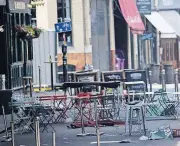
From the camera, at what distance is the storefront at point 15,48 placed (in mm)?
24844

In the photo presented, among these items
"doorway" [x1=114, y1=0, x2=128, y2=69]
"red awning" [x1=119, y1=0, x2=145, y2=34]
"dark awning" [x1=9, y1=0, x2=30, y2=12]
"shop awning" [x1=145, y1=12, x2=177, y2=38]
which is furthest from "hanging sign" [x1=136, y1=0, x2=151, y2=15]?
"dark awning" [x1=9, y1=0, x2=30, y2=12]

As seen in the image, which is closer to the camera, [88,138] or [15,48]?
[88,138]

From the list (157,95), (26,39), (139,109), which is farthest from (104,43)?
(139,109)

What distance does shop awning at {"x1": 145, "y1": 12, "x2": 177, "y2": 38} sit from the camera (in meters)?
51.9

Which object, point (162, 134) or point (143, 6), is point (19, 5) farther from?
point (143, 6)

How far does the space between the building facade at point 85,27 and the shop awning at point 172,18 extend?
11.5 m

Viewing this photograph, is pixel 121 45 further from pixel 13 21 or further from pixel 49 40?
pixel 13 21

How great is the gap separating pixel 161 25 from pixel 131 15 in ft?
39.3

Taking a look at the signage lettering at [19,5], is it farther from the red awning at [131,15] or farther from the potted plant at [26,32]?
the red awning at [131,15]

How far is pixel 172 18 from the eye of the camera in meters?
55.0

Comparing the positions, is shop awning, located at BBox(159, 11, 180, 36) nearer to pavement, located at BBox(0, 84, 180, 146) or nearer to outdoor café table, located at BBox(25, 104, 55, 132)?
pavement, located at BBox(0, 84, 180, 146)

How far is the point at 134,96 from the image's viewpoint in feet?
84.1

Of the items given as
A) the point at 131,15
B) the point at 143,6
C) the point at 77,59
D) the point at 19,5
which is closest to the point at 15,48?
the point at 19,5

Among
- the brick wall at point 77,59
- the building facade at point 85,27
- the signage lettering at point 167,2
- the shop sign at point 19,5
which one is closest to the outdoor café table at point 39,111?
the shop sign at point 19,5
